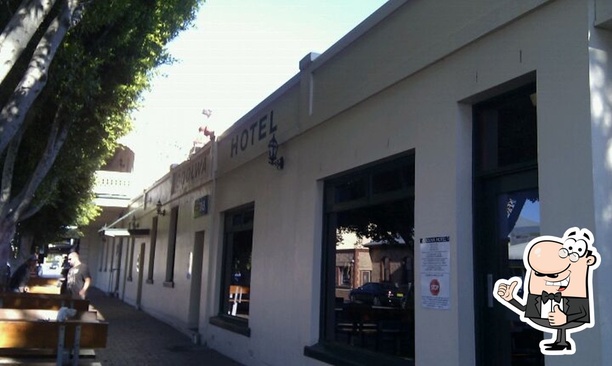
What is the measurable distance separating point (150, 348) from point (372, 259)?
265 inches

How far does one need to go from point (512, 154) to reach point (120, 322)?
13.8 metres

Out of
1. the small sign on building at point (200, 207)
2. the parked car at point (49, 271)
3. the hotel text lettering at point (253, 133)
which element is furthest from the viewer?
the parked car at point (49, 271)

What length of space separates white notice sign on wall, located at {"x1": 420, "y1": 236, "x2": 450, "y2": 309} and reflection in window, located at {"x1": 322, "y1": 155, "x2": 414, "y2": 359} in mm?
516

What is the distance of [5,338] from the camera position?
580 cm

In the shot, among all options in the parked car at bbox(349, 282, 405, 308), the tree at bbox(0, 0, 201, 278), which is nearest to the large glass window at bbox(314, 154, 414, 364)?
the parked car at bbox(349, 282, 405, 308)

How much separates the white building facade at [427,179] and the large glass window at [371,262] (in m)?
0.02

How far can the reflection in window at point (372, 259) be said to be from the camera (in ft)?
19.6

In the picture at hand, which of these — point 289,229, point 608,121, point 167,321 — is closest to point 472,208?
point 608,121

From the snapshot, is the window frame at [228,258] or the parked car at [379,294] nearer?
the parked car at [379,294]

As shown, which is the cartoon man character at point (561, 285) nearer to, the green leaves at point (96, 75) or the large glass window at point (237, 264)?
the green leaves at point (96, 75)

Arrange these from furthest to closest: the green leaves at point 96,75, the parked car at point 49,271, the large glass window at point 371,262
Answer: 1. the parked car at point 49,271
2. the green leaves at point 96,75
3. the large glass window at point 371,262

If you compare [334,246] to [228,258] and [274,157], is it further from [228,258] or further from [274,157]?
[228,258]

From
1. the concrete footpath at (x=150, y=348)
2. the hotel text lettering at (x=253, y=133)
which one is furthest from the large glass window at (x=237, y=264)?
the hotel text lettering at (x=253, y=133)

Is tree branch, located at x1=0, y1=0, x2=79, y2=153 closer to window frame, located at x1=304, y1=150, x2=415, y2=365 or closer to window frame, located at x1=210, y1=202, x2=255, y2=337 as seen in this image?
window frame, located at x1=304, y1=150, x2=415, y2=365
